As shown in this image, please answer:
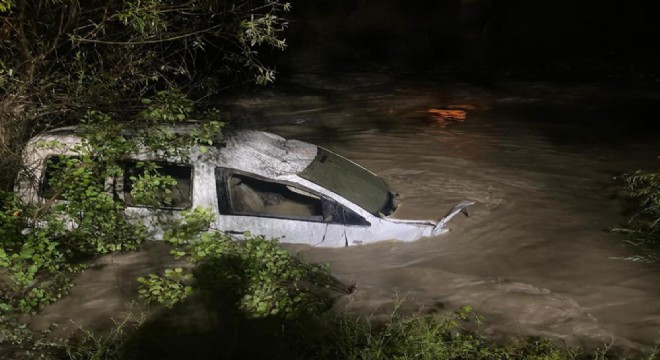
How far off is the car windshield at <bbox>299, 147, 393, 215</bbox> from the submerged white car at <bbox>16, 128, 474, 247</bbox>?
0.05 ft

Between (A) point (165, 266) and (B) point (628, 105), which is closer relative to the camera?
(A) point (165, 266)

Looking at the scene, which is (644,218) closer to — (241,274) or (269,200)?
(269,200)

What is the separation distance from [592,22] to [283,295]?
74.0ft

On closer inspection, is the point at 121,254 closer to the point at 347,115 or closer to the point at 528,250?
the point at 528,250

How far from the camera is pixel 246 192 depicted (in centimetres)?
517

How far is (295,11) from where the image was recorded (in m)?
25.8

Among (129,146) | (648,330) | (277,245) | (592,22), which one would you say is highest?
(592,22)

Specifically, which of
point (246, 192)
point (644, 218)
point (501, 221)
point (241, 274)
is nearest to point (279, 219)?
point (246, 192)

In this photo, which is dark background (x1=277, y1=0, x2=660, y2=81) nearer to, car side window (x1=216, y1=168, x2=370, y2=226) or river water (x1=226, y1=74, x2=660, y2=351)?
river water (x1=226, y1=74, x2=660, y2=351)

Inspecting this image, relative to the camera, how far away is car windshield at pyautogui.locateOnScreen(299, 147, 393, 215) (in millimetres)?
5059

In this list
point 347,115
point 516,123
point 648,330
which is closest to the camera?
point 648,330

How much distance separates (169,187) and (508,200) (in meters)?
4.29

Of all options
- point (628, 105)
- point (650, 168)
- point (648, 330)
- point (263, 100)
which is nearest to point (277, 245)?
point (648, 330)

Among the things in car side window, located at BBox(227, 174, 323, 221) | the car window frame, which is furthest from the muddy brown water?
the car window frame
